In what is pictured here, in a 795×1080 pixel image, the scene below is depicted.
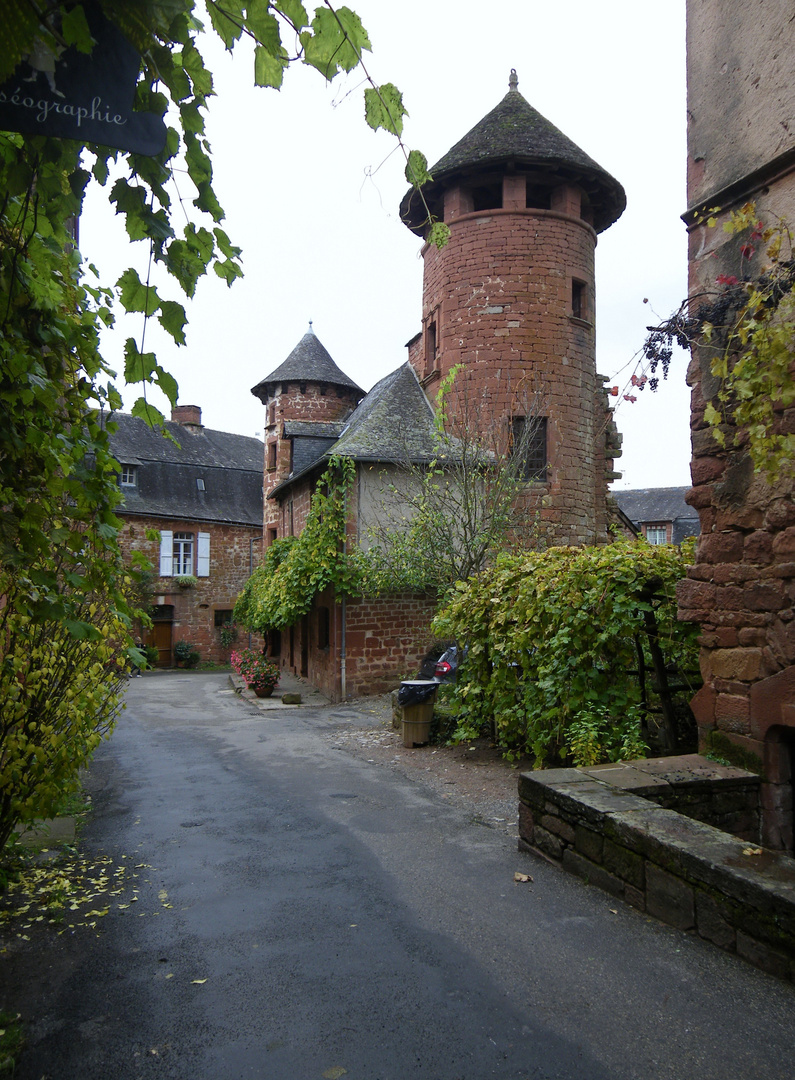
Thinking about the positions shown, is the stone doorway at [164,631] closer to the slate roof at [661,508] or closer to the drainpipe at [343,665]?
the drainpipe at [343,665]

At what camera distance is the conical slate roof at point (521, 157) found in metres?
17.0

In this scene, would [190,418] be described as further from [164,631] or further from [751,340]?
[751,340]

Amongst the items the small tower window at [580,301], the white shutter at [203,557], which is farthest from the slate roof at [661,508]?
the small tower window at [580,301]

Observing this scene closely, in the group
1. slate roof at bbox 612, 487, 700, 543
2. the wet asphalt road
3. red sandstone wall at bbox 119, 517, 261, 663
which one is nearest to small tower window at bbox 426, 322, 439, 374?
red sandstone wall at bbox 119, 517, 261, 663

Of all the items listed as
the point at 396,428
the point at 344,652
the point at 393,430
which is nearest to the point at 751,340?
the point at 344,652

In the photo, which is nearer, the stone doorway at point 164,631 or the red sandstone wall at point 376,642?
the red sandstone wall at point 376,642

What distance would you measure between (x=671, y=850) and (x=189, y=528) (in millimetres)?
29388

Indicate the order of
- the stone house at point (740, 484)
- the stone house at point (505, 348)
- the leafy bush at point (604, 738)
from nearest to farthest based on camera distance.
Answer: the stone house at point (740, 484) → the leafy bush at point (604, 738) → the stone house at point (505, 348)

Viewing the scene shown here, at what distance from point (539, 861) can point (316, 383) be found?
2104 cm

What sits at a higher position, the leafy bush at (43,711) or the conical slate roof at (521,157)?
the conical slate roof at (521,157)

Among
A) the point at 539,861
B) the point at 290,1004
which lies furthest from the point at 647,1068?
the point at 539,861

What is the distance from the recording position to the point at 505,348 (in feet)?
55.7

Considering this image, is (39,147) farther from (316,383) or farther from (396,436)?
(316,383)

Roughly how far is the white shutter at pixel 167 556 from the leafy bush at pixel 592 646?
2406 centimetres
